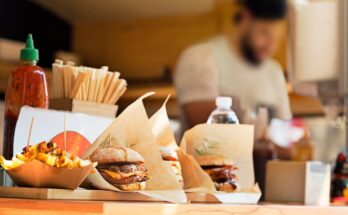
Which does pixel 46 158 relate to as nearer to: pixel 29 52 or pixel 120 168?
pixel 120 168

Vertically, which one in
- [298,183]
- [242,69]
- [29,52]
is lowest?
[298,183]

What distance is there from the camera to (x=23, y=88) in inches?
47.1

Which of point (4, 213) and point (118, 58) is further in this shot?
point (118, 58)

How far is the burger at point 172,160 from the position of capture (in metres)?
1.24

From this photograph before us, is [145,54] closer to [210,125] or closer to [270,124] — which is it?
[270,124]

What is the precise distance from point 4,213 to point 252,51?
85.3 inches

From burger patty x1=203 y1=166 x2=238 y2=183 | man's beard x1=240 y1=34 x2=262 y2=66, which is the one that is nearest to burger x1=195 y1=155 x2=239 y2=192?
burger patty x1=203 y1=166 x2=238 y2=183

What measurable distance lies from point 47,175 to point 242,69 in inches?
78.9

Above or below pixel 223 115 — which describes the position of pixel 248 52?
above

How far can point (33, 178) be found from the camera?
101 cm

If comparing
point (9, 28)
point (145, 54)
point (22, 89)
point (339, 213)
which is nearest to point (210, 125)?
point (339, 213)

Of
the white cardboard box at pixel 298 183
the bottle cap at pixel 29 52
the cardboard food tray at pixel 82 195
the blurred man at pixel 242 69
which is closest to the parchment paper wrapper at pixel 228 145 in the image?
the cardboard food tray at pixel 82 195

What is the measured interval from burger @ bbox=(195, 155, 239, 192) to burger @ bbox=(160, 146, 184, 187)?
0.13m

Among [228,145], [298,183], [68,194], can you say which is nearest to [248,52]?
[298,183]
